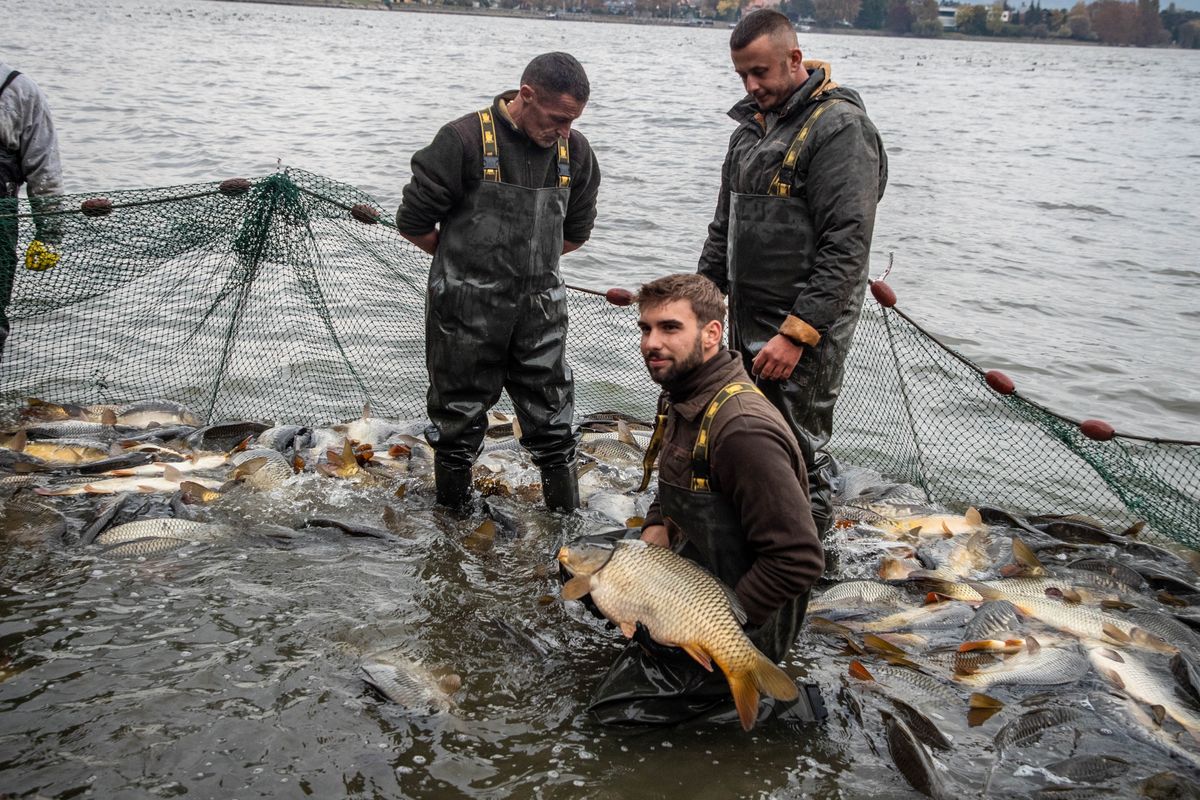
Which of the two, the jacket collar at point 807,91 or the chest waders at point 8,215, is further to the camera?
the chest waders at point 8,215

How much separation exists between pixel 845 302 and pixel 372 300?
562 cm

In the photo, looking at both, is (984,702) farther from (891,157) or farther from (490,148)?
(891,157)

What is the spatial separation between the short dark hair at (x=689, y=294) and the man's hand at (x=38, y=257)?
426cm

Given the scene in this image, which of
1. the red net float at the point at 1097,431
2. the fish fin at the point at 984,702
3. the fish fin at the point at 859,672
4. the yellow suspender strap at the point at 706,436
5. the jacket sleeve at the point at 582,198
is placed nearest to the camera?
the yellow suspender strap at the point at 706,436

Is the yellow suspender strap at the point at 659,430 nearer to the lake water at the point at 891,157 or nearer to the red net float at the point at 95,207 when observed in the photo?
the red net float at the point at 95,207

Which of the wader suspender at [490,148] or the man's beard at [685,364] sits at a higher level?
the wader suspender at [490,148]

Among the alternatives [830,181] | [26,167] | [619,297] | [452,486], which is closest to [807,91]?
[830,181]

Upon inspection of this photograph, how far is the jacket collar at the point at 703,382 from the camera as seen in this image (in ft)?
11.1

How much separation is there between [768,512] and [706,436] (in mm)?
345

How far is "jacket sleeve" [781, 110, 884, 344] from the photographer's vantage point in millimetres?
4215

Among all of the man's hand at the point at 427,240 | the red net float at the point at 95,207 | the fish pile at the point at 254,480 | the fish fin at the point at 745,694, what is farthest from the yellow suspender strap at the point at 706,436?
the red net float at the point at 95,207

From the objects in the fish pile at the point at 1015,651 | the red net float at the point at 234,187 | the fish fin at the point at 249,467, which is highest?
the red net float at the point at 234,187

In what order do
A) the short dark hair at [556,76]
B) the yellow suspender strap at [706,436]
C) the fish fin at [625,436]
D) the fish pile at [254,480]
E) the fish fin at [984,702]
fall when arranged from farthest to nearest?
1. the fish fin at [625,436]
2. the fish pile at [254,480]
3. the short dark hair at [556,76]
4. the fish fin at [984,702]
5. the yellow suspender strap at [706,436]

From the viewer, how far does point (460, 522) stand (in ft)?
17.6
